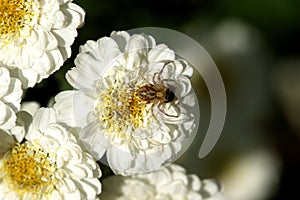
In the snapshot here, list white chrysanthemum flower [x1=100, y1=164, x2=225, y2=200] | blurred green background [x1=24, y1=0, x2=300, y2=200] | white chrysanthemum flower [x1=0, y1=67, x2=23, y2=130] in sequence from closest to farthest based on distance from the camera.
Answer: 1. white chrysanthemum flower [x1=0, y1=67, x2=23, y2=130]
2. white chrysanthemum flower [x1=100, y1=164, x2=225, y2=200]
3. blurred green background [x1=24, y1=0, x2=300, y2=200]

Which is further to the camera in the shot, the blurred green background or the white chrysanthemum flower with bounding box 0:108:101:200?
the blurred green background

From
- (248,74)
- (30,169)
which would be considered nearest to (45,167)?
(30,169)

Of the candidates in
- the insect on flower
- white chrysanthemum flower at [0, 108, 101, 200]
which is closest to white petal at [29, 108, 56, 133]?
white chrysanthemum flower at [0, 108, 101, 200]

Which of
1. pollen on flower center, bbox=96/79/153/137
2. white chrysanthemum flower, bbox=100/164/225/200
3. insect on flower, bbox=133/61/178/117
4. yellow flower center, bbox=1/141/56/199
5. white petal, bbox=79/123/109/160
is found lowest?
yellow flower center, bbox=1/141/56/199

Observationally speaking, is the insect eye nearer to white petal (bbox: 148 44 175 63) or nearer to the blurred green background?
white petal (bbox: 148 44 175 63)

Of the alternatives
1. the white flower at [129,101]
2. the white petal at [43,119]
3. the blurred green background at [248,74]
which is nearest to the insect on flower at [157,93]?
the white flower at [129,101]

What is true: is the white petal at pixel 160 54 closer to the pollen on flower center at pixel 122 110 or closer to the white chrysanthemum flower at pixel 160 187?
the pollen on flower center at pixel 122 110

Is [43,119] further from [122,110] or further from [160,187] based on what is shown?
[160,187]
